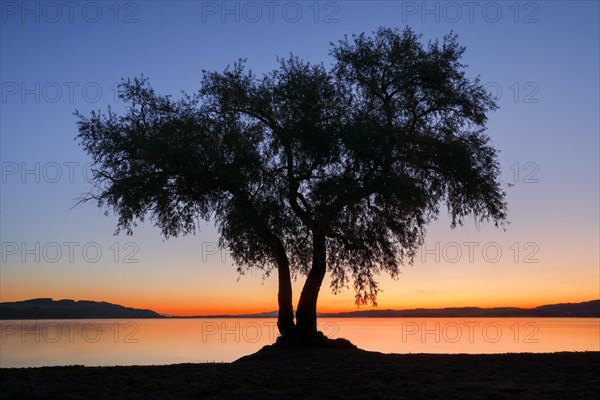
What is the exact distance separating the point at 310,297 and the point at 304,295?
10.2 inches

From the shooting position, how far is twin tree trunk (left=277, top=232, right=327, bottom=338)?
1045 inches

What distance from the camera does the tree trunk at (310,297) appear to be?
1048 inches

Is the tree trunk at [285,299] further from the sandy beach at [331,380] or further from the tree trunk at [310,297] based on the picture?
the sandy beach at [331,380]

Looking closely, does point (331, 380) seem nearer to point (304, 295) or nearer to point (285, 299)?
point (304, 295)

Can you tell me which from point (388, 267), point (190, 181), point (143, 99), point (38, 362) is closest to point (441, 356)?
point (388, 267)

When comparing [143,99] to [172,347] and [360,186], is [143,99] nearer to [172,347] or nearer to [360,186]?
[360,186]

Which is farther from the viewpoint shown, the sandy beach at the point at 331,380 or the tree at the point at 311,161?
the tree at the point at 311,161

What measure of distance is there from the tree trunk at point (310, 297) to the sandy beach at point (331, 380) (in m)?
4.72

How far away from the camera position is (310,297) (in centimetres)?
2675

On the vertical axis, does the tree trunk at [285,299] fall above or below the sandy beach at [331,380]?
above

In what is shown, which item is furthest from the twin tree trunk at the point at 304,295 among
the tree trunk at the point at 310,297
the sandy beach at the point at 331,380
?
the sandy beach at the point at 331,380

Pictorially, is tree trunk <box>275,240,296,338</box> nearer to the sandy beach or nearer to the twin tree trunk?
the twin tree trunk

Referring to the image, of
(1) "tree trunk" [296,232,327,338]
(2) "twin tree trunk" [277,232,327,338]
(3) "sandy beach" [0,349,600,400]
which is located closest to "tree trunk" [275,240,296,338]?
(2) "twin tree trunk" [277,232,327,338]

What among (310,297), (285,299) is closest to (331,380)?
(310,297)
